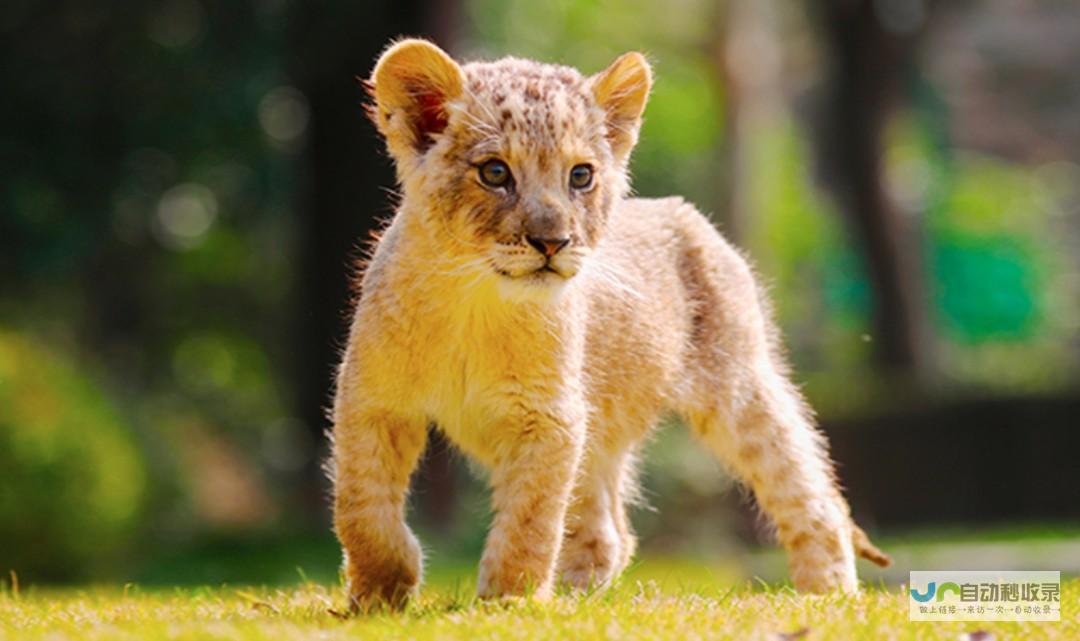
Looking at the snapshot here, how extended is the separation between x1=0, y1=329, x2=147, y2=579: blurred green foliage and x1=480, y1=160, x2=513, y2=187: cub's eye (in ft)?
31.2

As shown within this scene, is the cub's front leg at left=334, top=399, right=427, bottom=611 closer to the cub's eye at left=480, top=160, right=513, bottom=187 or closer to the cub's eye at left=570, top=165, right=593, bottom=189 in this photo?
the cub's eye at left=480, top=160, right=513, bottom=187

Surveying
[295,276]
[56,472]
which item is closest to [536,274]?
[56,472]

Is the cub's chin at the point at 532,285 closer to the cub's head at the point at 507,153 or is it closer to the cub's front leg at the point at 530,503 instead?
the cub's head at the point at 507,153

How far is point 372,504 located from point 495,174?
1.44 meters

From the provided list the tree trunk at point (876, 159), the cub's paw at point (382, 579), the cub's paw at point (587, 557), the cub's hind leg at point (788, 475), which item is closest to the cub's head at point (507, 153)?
the cub's paw at point (382, 579)

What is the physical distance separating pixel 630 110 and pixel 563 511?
173 cm

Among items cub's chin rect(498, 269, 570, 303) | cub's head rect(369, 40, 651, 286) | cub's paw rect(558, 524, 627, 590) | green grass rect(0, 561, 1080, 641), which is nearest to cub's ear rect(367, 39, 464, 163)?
cub's head rect(369, 40, 651, 286)

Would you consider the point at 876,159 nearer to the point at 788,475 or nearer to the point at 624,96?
the point at 788,475

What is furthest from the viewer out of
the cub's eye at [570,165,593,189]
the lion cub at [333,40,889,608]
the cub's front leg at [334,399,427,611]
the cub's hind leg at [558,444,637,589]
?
the cub's hind leg at [558,444,637,589]

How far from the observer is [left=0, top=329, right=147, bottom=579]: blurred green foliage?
15039 millimetres

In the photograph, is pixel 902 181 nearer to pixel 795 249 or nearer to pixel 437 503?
pixel 795 249

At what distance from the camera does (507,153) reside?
21.7ft

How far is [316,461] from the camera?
61.1ft

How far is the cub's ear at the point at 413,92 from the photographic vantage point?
6.88 metres
